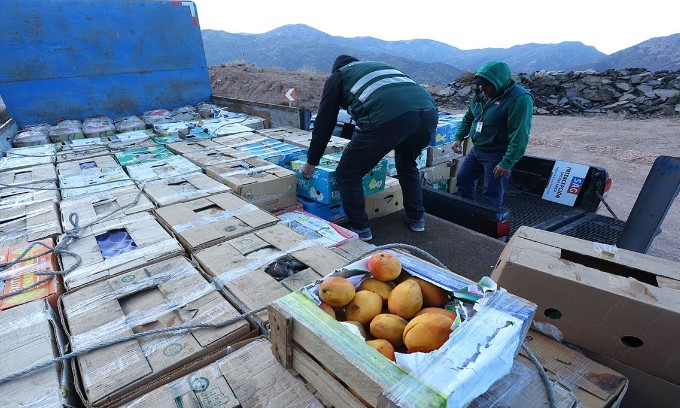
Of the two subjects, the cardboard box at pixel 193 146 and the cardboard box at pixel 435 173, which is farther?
the cardboard box at pixel 435 173

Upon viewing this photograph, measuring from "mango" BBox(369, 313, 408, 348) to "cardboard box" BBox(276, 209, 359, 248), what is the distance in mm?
1162

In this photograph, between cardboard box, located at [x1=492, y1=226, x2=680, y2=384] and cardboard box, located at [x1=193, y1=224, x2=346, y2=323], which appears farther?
cardboard box, located at [x1=193, y1=224, x2=346, y2=323]

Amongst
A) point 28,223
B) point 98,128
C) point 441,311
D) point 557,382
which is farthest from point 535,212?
point 98,128

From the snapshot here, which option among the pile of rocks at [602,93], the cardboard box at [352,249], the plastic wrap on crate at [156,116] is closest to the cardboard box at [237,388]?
the cardboard box at [352,249]

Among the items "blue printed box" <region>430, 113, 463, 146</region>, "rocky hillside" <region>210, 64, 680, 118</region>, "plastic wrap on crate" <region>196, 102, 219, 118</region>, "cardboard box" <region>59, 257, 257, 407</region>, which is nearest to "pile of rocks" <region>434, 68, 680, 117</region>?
"rocky hillside" <region>210, 64, 680, 118</region>

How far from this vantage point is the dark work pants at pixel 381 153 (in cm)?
311

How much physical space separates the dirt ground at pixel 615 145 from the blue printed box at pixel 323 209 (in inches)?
156

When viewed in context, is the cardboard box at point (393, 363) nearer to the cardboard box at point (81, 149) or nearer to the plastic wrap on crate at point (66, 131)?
the cardboard box at point (81, 149)

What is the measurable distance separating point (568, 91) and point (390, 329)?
1715 cm

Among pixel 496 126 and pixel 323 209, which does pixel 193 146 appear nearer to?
pixel 323 209

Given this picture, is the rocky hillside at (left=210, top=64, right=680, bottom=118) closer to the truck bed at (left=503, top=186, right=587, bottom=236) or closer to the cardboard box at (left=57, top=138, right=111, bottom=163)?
the cardboard box at (left=57, top=138, right=111, bottom=163)

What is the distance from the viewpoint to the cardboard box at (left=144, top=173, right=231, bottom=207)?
2.81 metres

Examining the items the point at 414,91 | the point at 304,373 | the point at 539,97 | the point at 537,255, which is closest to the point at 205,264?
the point at 304,373

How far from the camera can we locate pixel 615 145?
940 centimetres
